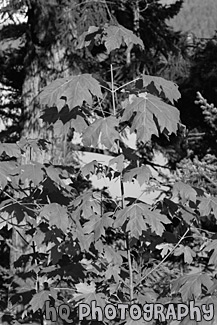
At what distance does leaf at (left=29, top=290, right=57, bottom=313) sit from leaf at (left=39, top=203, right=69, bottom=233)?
46 centimetres

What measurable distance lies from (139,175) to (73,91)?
0.41 metres

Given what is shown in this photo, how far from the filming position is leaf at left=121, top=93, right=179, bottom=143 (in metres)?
1.82

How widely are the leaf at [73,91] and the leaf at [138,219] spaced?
0.44 m

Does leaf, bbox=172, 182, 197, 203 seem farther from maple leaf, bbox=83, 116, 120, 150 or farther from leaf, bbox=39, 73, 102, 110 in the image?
leaf, bbox=39, 73, 102, 110

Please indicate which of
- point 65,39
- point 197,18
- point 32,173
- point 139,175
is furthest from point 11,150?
point 197,18

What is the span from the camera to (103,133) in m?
1.89

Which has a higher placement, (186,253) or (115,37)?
(115,37)

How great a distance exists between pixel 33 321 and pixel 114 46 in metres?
1.53

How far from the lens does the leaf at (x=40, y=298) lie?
222cm

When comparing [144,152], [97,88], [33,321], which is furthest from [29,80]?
[97,88]

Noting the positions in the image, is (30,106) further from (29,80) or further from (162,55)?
(162,55)

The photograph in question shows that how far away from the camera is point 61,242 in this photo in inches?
87.3

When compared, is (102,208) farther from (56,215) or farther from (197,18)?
(197,18)

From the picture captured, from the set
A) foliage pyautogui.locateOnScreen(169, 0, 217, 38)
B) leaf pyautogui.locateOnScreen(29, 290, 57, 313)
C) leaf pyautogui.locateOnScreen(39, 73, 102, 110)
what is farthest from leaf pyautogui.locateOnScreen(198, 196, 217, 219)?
foliage pyautogui.locateOnScreen(169, 0, 217, 38)
